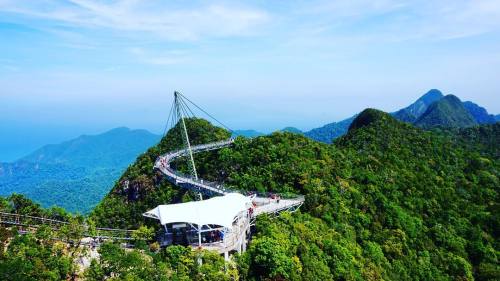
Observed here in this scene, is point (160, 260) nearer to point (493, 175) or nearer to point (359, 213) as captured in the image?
point (359, 213)

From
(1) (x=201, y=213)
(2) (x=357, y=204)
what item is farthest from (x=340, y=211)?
(1) (x=201, y=213)

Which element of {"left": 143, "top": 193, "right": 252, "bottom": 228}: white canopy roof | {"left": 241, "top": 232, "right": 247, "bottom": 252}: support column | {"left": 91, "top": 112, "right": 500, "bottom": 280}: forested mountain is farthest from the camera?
{"left": 91, "top": 112, "right": 500, "bottom": 280}: forested mountain

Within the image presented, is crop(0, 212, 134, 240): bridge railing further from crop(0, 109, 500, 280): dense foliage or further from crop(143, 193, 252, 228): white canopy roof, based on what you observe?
crop(143, 193, 252, 228): white canopy roof

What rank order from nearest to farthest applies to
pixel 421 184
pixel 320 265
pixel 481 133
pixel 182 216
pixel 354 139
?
pixel 182 216 → pixel 320 265 → pixel 421 184 → pixel 354 139 → pixel 481 133

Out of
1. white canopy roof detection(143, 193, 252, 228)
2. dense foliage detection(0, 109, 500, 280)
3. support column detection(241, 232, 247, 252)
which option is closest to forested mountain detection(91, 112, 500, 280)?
dense foliage detection(0, 109, 500, 280)

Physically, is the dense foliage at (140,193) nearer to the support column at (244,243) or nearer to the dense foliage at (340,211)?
the dense foliage at (340,211)

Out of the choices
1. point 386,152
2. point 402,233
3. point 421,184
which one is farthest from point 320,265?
point 386,152
